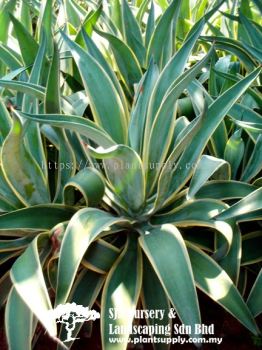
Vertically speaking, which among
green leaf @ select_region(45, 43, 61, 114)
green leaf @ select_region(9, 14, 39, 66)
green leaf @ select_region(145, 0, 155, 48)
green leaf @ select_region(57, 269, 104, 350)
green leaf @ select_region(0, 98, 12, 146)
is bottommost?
green leaf @ select_region(57, 269, 104, 350)

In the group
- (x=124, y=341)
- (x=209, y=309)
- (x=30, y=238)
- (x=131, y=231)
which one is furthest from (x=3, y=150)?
(x=209, y=309)

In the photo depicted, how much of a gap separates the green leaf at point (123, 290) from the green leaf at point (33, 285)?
6.3 inches

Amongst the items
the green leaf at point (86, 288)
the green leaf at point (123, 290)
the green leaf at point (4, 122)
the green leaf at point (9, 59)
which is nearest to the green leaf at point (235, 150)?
the green leaf at point (123, 290)

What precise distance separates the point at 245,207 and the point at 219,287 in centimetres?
17

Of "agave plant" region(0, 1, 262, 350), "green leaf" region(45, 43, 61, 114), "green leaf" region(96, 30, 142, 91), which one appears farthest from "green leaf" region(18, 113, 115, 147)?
"green leaf" region(96, 30, 142, 91)

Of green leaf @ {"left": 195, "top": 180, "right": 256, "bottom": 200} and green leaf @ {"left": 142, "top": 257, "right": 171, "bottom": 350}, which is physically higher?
green leaf @ {"left": 195, "top": 180, "right": 256, "bottom": 200}

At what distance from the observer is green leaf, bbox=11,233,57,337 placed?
2.56ft

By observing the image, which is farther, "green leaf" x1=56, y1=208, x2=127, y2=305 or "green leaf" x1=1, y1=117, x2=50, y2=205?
"green leaf" x1=1, y1=117, x2=50, y2=205

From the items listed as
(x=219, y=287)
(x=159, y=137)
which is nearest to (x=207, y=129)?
(x=159, y=137)

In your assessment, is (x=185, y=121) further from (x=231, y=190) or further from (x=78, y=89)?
(x=78, y=89)

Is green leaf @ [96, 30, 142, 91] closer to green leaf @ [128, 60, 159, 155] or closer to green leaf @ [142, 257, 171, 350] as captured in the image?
green leaf @ [128, 60, 159, 155]

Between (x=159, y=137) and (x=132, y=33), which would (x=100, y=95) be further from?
(x=132, y=33)

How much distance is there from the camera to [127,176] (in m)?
1.05

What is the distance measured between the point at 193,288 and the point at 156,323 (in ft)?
0.46
